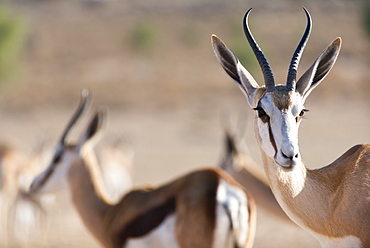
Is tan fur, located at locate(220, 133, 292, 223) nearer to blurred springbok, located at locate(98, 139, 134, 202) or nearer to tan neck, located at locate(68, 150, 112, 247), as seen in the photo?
tan neck, located at locate(68, 150, 112, 247)

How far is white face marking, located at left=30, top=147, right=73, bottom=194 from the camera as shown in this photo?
23.6ft

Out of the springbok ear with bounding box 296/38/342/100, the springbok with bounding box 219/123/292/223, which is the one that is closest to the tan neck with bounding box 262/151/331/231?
the springbok ear with bounding box 296/38/342/100

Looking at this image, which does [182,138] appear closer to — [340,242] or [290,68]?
[290,68]

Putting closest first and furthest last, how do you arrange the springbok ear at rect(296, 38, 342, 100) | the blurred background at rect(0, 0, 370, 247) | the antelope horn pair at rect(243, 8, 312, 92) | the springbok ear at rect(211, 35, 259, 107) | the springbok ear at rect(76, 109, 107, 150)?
the antelope horn pair at rect(243, 8, 312, 92) → the springbok ear at rect(296, 38, 342, 100) → the springbok ear at rect(211, 35, 259, 107) → the springbok ear at rect(76, 109, 107, 150) → the blurred background at rect(0, 0, 370, 247)

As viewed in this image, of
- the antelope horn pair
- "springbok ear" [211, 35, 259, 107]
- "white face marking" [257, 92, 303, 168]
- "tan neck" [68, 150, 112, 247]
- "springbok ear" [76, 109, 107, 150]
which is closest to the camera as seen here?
"white face marking" [257, 92, 303, 168]

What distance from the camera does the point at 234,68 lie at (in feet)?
15.8

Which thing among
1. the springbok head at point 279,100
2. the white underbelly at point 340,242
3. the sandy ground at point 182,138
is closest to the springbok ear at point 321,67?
the springbok head at point 279,100

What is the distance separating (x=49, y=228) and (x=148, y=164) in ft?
28.3

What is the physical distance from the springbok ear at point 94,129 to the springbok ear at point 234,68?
251cm

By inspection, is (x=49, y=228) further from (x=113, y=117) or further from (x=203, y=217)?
(x=113, y=117)

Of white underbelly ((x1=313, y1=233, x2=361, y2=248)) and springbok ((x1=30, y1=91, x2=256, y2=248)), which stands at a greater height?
white underbelly ((x1=313, y1=233, x2=361, y2=248))

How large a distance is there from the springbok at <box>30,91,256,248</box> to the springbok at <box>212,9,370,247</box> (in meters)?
1.27

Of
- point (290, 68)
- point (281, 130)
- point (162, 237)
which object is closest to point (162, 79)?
point (162, 237)

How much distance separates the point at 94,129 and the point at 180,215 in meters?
1.68
